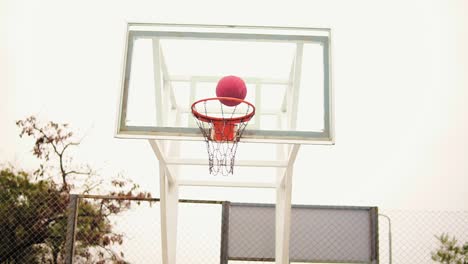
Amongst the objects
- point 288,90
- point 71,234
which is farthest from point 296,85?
point 71,234

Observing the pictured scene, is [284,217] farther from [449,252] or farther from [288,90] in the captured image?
[449,252]

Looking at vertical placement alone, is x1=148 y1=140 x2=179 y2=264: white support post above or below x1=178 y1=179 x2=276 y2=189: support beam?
below

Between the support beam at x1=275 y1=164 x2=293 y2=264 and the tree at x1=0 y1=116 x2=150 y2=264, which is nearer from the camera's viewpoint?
the support beam at x1=275 y1=164 x2=293 y2=264

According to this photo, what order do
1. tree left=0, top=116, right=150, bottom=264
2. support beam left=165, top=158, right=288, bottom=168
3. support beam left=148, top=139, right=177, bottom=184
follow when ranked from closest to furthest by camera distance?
support beam left=148, top=139, right=177, bottom=184 → support beam left=165, top=158, right=288, bottom=168 → tree left=0, top=116, right=150, bottom=264

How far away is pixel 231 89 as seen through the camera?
3.17 meters

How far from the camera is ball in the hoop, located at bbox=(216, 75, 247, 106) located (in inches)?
125

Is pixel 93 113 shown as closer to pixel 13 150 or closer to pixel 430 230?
pixel 13 150

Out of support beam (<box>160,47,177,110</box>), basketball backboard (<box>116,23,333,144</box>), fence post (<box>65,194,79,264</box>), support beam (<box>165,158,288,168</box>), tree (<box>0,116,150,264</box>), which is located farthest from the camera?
tree (<box>0,116,150,264</box>)

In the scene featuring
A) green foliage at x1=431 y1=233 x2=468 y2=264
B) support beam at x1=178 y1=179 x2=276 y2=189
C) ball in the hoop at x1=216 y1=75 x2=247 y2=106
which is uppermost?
ball in the hoop at x1=216 y1=75 x2=247 y2=106

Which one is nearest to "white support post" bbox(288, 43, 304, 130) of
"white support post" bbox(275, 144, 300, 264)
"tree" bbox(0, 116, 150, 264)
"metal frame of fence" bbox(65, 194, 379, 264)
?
"white support post" bbox(275, 144, 300, 264)

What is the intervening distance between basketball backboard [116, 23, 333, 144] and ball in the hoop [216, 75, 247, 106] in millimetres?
251

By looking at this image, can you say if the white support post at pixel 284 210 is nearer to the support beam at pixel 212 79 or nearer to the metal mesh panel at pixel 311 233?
the support beam at pixel 212 79

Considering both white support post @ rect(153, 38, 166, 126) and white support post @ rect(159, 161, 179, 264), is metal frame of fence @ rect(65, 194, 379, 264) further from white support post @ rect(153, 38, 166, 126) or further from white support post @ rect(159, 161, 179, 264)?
white support post @ rect(153, 38, 166, 126)

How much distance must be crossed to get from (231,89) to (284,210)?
141 centimetres
